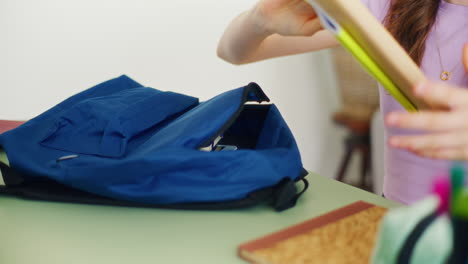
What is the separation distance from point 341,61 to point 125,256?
1.84 m

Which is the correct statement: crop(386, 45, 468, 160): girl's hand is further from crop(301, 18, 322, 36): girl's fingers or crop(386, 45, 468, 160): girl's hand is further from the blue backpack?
crop(301, 18, 322, 36): girl's fingers

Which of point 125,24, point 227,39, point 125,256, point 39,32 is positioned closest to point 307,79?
point 125,24

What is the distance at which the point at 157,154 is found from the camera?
1.99 feet

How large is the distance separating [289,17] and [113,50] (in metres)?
1.14

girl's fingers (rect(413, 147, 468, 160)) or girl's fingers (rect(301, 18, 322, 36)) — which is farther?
girl's fingers (rect(301, 18, 322, 36))

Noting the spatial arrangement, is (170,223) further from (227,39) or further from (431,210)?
(227,39)

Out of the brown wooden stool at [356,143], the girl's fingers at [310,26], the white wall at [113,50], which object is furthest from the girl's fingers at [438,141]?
the brown wooden stool at [356,143]

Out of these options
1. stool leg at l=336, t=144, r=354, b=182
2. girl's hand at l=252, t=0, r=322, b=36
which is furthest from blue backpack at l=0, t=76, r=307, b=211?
stool leg at l=336, t=144, r=354, b=182

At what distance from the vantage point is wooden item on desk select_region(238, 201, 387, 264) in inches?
19.2

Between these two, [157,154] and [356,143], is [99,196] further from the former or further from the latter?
[356,143]

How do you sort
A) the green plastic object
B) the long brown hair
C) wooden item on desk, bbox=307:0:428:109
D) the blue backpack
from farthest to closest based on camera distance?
1. the long brown hair
2. the blue backpack
3. wooden item on desk, bbox=307:0:428:109
4. the green plastic object

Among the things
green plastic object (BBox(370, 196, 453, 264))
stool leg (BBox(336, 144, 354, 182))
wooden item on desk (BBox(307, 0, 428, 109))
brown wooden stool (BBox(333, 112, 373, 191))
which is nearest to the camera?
green plastic object (BBox(370, 196, 453, 264))

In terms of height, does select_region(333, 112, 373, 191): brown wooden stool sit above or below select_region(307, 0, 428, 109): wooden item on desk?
below

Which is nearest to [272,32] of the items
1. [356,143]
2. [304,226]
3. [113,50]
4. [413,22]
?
[413,22]
